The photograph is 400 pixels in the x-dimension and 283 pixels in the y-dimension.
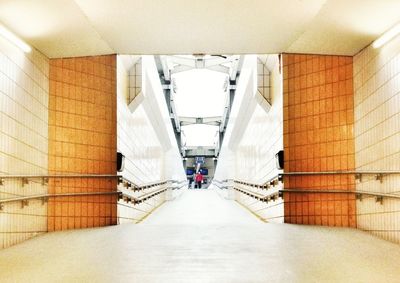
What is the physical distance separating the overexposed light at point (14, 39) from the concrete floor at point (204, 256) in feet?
7.58

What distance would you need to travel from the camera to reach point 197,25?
488 cm

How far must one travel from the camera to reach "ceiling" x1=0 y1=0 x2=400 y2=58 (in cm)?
416

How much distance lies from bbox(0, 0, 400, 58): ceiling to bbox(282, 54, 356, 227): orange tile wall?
391mm

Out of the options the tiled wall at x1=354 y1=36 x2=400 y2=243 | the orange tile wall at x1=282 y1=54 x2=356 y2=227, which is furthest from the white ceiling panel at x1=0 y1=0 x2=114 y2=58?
the tiled wall at x1=354 y1=36 x2=400 y2=243

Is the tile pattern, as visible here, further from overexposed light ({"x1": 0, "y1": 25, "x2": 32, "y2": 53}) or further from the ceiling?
overexposed light ({"x1": 0, "y1": 25, "x2": 32, "y2": 53})

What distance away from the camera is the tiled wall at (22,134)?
4410 mm

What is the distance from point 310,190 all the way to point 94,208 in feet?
10.8

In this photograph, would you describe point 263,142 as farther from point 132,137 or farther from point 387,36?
point 387,36

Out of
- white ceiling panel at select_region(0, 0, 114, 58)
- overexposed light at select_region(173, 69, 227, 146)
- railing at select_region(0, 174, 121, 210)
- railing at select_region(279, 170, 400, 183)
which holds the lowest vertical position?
railing at select_region(0, 174, 121, 210)

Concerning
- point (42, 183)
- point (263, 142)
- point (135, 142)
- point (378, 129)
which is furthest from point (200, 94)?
point (378, 129)

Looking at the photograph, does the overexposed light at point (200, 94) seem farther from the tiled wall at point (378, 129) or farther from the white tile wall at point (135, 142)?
the tiled wall at point (378, 129)

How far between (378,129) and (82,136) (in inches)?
161

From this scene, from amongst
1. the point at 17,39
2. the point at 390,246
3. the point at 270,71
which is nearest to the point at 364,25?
the point at 390,246

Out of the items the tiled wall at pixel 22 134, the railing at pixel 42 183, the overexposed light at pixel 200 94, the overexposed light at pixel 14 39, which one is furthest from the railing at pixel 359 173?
the overexposed light at pixel 200 94
